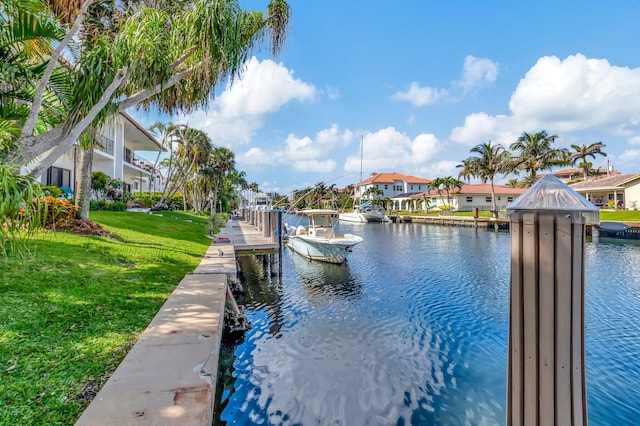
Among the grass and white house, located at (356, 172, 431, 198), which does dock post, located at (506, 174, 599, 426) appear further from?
white house, located at (356, 172, 431, 198)

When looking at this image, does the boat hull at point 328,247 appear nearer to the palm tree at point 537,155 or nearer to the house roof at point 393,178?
the palm tree at point 537,155

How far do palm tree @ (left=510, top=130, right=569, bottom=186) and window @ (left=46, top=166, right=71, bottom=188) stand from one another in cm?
4827

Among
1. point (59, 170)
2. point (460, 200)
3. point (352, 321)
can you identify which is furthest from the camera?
point (460, 200)

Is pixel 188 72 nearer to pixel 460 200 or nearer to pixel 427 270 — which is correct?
pixel 427 270

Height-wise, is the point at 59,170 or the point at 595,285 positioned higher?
the point at 59,170

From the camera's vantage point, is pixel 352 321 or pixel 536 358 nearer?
pixel 536 358

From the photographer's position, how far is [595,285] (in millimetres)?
13164

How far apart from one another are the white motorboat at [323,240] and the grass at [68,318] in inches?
334

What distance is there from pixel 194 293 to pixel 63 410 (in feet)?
12.9

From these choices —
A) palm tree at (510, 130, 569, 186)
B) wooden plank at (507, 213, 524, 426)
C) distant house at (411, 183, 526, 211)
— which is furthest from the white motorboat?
distant house at (411, 183, 526, 211)

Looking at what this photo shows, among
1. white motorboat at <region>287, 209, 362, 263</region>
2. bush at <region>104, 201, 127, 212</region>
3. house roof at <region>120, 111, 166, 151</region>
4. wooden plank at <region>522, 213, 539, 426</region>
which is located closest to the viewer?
wooden plank at <region>522, 213, 539, 426</region>

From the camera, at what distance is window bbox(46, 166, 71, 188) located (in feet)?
65.4

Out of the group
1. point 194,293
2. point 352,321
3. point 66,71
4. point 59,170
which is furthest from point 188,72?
point 59,170

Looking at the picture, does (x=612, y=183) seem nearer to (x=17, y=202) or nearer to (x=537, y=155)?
(x=537, y=155)
